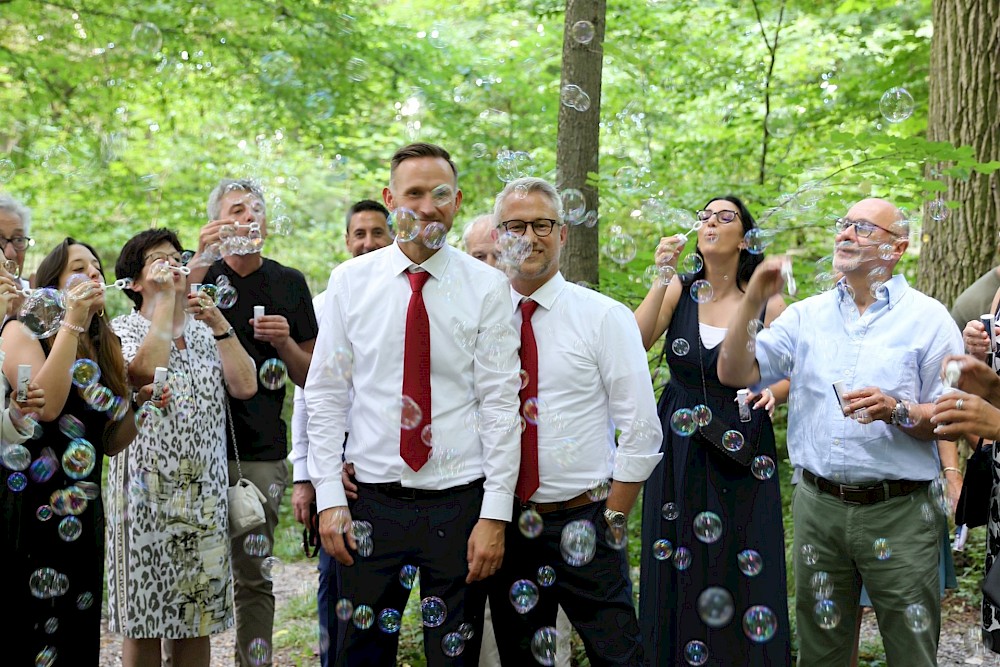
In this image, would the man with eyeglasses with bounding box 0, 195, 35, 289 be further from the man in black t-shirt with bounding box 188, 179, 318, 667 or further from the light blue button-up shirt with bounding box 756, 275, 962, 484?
the light blue button-up shirt with bounding box 756, 275, 962, 484

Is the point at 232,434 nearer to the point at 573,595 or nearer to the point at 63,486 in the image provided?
the point at 63,486

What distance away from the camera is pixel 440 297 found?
3459 millimetres

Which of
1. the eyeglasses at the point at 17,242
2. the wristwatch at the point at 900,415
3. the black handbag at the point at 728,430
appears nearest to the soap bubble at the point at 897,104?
the black handbag at the point at 728,430

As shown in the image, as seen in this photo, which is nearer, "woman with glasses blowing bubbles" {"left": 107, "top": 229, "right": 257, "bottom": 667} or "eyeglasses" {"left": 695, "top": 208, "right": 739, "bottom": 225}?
"woman with glasses blowing bubbles" {"left": 107, "top": 229, "right": 257, "bottom": 667}

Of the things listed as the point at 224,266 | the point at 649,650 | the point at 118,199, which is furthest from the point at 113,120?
the point at 649,650

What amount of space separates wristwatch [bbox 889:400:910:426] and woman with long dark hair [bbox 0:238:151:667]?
292 cm

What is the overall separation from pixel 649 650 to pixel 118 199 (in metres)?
9.24

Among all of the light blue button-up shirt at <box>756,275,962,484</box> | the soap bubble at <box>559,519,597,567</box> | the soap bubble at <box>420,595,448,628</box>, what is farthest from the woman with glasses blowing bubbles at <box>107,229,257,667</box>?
the light blue button-up shirt at <box>756,275,962,484</box>

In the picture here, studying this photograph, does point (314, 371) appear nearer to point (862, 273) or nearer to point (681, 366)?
point (681, 366)

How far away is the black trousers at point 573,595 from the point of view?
136 inches

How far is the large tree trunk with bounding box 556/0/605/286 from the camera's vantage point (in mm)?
5289

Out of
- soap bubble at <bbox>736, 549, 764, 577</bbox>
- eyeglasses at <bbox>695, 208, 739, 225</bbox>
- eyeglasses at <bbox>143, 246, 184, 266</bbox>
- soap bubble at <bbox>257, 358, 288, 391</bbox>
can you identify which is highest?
eyeglasses at <bbox>695, 208, 739, 225</bbox>

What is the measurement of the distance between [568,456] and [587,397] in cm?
24

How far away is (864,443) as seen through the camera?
3846 millimetres
